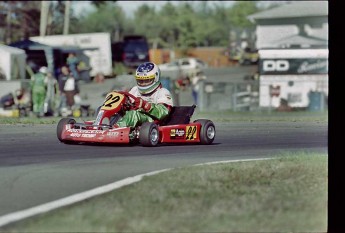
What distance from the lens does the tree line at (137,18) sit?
9.10m

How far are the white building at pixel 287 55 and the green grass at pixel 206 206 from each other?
305 inches

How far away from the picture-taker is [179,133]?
10477mm

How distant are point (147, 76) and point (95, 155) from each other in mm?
2047

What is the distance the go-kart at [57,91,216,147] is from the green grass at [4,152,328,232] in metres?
3.36

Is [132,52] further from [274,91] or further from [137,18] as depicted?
[274,91]

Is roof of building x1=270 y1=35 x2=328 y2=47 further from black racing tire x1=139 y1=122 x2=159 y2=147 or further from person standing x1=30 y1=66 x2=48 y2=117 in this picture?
person standing x1=30 y1=66 x2=48 y2=117

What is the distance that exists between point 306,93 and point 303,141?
330 inches

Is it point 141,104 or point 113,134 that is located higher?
point 141,104

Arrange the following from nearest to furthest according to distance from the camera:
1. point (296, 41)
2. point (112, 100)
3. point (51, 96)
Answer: point (112, 100) < point (51, 96) < point (296, 41)

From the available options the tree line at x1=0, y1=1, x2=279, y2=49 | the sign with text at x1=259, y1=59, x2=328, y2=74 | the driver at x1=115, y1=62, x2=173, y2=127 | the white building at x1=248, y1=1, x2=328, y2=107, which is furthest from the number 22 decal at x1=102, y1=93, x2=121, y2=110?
the sign with text at x1=259, y1=59, x2=328, y2=74

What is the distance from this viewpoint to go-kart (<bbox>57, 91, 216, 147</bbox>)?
382 inches

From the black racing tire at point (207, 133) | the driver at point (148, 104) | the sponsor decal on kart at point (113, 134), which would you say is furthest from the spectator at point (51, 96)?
the black racing tire at point (207, 133)

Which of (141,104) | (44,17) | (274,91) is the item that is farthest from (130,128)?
(274,91)

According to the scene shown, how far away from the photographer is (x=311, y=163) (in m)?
6.34
